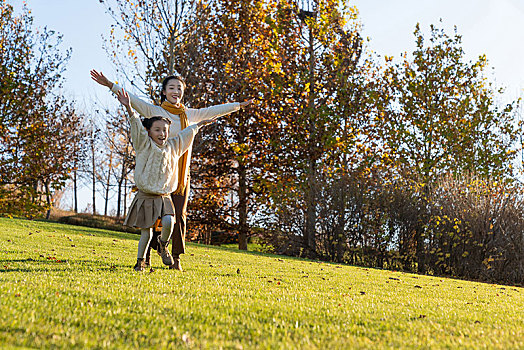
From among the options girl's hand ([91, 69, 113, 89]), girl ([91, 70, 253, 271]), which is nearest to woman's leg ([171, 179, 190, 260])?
girl ([91, 70, 253, 271])

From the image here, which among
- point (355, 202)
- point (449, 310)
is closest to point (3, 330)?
point (449, 310)

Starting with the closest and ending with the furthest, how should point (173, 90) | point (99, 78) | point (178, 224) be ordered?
1. point (99, 78)
2. point (178, 224)
3. point (173, 90)

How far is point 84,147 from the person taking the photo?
86.2 ft

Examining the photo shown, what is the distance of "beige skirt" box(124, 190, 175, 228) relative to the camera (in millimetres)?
6020

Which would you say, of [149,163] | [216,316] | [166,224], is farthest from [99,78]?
[216,316]

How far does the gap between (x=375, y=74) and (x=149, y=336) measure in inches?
768

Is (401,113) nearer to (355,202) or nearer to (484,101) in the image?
(484,101)

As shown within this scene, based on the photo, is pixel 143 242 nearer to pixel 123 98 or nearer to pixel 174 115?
pixel 123 98

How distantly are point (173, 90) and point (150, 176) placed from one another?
1.56 m

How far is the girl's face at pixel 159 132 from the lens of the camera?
20.0ft

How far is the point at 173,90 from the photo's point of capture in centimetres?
694

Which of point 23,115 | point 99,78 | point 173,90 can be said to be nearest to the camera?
point 99,78

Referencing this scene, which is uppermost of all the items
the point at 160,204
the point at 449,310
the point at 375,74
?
the point at 375,74

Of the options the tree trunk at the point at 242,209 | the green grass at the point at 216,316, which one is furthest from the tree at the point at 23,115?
the green grass at the point at 216,316
